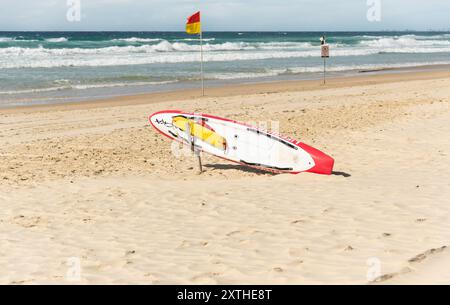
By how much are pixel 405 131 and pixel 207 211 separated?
21.3ft

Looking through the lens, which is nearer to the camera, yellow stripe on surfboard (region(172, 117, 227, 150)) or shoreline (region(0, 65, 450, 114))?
yellow stripe on surfboard (region(172, 117, 227, 150))

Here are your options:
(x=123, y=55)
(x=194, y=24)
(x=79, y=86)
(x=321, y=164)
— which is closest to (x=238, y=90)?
(x=194, y=24)

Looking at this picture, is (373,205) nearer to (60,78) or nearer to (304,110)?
(304,110)

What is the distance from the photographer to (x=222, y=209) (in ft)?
23.4

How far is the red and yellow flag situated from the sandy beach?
4950mm

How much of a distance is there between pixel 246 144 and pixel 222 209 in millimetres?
2600

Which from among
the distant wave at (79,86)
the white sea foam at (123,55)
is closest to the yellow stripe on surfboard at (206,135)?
the distant wave at (79,86)

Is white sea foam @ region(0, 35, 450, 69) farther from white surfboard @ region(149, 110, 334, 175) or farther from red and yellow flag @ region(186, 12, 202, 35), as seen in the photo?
white surfboard @ region(149, 110, 334, 175)

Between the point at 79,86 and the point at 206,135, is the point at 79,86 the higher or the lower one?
the higher one

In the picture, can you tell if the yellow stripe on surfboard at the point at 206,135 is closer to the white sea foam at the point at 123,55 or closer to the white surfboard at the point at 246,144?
the white surfboard at the point at 246,144

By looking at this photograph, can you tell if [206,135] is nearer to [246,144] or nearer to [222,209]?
[246,144]

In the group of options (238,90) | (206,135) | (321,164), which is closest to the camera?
(321,164)

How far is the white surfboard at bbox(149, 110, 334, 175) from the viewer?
902 centimetres

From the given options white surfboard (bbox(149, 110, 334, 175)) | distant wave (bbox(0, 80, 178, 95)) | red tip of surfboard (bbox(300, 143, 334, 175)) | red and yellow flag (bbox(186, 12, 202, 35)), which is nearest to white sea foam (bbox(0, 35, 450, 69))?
distant wave (bbox(0, 80, 178, 95))
